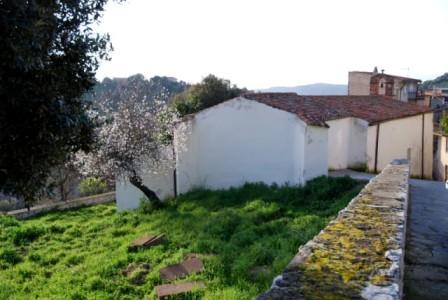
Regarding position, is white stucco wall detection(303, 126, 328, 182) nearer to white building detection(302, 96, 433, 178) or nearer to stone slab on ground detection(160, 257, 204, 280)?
white building detection(302, 96, 433, 178)

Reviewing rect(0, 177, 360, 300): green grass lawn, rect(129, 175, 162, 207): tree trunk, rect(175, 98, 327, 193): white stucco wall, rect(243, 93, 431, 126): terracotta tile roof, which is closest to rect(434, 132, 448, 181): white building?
rect(243, 93, 431, 126): terracotta tile roof

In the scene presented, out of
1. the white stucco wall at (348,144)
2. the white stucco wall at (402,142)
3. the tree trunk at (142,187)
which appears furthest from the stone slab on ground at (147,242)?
the white stucco wall at (402,142)

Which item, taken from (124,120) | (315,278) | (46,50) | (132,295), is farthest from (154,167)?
(315,278)

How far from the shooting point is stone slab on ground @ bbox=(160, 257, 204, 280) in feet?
26.8

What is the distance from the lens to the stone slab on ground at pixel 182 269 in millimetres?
8180

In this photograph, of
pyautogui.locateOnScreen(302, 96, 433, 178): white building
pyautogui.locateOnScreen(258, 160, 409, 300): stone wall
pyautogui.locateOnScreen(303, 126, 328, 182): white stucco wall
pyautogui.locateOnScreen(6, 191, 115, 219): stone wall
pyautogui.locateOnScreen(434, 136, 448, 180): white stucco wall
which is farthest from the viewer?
pyautogui.locateOnScreen(434, 136, 448, 180): white stucco wall

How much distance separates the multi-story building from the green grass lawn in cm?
2011

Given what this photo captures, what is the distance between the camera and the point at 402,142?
2284 centimetres

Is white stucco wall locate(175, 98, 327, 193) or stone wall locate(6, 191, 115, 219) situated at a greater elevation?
white stucco wall locate(175, 98, 327, 193)

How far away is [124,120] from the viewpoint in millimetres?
15766

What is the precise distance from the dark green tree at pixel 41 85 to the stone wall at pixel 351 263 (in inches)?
147

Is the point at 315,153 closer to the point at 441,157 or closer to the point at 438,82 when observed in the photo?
the point at 441,157

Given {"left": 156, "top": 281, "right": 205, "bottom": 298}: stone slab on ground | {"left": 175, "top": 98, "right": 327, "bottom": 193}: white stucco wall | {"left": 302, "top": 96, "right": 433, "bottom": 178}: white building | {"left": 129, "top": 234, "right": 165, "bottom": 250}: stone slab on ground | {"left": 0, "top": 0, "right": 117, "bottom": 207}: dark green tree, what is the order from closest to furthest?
{"left": 0, "top": 0, "right": 117, "bottom": 207}: dark green tree
{"left": 156, "top": 281, "right": 205, "bottom": 298}: stone slab on ground
{"left": 129, "top": 234, "right": 165, "bottom": 250}: stone slab on ground
{"left": 175, "top": 98, "right": 327, "bottom": 193}: white stucco wall
{"left": 302, "top": 96, "right": 433, "bottom": 178}: white building

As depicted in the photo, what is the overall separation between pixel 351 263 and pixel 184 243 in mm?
8484
